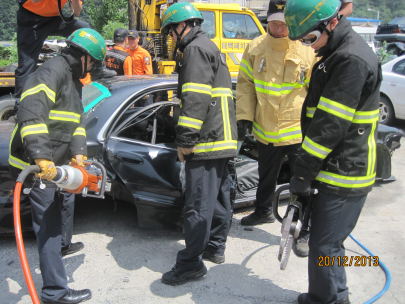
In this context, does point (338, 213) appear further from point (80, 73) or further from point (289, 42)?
point (80, 73)

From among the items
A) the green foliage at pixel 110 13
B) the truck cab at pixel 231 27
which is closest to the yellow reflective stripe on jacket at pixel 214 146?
the truck cab at pixel 231 27

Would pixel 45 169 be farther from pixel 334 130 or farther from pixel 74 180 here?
pixel 334 130

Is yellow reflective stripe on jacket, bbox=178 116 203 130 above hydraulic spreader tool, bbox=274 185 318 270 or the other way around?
above

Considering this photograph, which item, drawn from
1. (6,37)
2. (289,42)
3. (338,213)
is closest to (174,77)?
(289,42)

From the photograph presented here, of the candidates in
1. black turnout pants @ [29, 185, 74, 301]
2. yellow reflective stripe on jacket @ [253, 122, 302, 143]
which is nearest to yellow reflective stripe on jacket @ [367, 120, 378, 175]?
yellow reflective stripe on jacket @ [253, 122, 302, 143]

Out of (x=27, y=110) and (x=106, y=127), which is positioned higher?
(x=27, y=110)

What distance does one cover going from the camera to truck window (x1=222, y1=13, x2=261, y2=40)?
802cm

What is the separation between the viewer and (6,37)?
49.8 meters

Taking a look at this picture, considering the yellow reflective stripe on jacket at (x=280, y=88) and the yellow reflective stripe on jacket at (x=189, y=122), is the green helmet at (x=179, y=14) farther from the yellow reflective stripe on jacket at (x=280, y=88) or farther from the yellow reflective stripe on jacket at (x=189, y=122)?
the yellow reflective stripe on jacket at (x=280, y=88)

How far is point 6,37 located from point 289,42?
55.3m

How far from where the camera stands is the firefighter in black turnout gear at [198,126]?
255 cm

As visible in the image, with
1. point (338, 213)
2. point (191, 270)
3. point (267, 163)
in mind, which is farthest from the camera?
point (267, 163)

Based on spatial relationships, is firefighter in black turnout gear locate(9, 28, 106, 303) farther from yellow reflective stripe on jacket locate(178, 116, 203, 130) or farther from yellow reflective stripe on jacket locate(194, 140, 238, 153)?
yellow reflective stripe on jacket locate(194, 140, 238, 153)

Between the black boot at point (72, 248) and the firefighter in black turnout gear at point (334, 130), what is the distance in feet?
6.44
